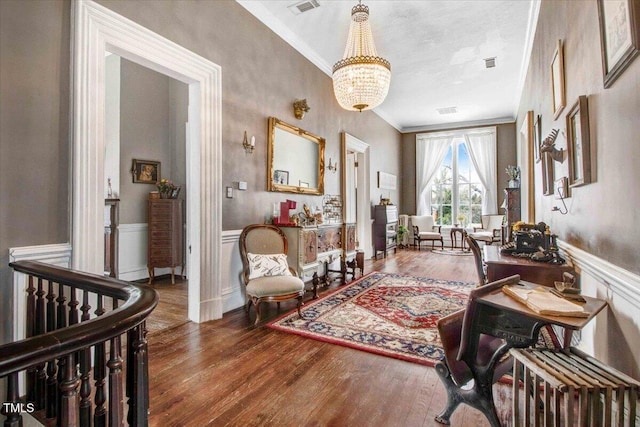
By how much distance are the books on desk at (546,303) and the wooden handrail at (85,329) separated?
5.19 feet

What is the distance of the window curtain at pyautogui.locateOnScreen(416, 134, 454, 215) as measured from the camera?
31.5ft

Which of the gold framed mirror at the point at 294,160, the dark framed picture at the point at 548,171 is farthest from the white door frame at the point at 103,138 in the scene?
the dark framed picture at the point at 548,171

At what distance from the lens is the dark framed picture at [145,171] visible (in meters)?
5.24

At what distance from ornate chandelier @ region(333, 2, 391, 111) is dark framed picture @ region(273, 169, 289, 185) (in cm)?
134

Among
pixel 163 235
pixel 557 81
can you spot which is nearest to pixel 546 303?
pixel 557 81

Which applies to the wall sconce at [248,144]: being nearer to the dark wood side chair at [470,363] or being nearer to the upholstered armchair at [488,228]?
the dark wood side chair at [470,363]

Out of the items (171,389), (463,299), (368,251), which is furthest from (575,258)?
(368,251)

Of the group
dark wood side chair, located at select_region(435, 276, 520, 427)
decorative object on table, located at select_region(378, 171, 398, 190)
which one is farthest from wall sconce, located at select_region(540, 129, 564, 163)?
decorative object on table, located at select_region(378, 171, 398, 190)

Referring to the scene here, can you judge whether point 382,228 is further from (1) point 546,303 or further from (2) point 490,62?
(1) point 546,303

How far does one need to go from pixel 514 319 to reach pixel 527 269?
3.95 ft

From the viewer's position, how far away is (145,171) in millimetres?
5367

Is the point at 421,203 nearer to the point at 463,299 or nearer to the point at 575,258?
the point at 463,299

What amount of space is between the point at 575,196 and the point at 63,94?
3746 mm

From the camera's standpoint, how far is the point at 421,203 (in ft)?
32.3
